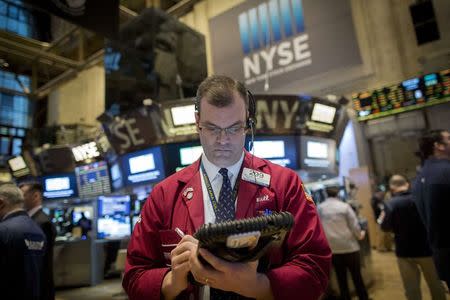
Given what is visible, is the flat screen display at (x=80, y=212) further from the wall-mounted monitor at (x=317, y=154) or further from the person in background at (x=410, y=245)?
the person in background at (x=410, y=245)

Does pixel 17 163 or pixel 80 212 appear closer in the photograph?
pixel 17 163

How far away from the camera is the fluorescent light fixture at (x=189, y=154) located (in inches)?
188

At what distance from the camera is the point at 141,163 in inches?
205

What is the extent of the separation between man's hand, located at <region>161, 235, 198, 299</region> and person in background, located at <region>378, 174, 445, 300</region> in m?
3.32

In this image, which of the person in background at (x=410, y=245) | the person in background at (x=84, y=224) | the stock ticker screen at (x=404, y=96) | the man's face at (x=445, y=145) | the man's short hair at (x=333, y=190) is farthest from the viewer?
the person in background at (x=84, y=224)

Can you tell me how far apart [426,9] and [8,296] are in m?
9.05

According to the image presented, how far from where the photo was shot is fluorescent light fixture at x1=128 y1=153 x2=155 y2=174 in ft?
16.6

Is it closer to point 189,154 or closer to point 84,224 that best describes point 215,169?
point 189,154

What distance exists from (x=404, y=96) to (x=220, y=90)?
758 centimetres

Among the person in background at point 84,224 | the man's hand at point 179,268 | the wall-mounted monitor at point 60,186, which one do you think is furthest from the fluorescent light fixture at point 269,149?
the person in background at point 84,224

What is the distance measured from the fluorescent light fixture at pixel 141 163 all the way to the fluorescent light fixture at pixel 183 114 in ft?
2.64

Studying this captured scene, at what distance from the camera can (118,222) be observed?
722 cm

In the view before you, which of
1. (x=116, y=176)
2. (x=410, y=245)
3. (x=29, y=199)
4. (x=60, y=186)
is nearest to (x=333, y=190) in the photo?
(x=410, y=245)

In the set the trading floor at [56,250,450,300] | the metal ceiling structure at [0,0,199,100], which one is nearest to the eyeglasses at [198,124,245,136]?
the metal ceiling structure at [0,0,199,100]
